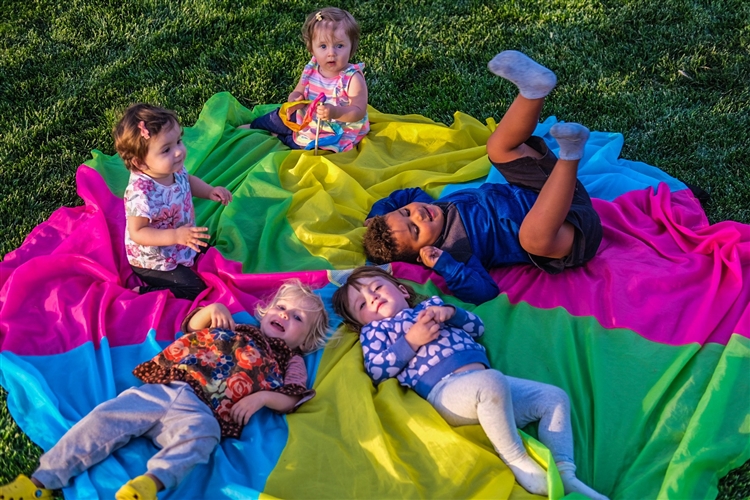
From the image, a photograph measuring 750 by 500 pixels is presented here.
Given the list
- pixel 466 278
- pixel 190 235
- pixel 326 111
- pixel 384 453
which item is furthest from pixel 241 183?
pixel 384 453

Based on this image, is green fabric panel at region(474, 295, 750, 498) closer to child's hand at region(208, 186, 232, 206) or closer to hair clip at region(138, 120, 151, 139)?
child's hand at region(208, 186, 232, 206)

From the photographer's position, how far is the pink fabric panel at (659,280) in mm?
3775

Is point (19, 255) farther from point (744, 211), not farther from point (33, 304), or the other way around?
point (744, 211)

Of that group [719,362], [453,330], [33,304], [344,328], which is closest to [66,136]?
Answer: [33,304]

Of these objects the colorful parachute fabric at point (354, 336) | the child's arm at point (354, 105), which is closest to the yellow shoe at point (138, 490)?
the colorful parachute fabric at point (354, 336)

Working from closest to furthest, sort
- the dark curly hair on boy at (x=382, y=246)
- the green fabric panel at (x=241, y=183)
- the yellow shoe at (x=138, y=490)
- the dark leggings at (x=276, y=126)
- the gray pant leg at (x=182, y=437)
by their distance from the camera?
the yellow shoe at (x=138, y=490) < the gray pant leg at (x=182, y=437) < the dark curly hair on boy at (x=382, y=246) < the green fabric panel at (x=241, y=183) < the dark leggings at (x=276, y=126)

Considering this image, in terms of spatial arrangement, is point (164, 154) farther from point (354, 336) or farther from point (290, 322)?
point (354, 336)

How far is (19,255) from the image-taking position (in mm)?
4168

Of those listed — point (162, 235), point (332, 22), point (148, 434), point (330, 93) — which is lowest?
point (148, 434)

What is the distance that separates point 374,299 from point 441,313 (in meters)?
0.40

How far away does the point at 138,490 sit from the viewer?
2695 mm

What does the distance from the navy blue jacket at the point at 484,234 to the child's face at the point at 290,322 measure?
0.82 meters

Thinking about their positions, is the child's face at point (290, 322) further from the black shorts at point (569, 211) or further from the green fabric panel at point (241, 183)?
the black shorts at point (569, 211)

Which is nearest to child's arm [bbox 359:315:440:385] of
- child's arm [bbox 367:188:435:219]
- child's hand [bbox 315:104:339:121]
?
child's arm [bbox 367:188:435:219]
